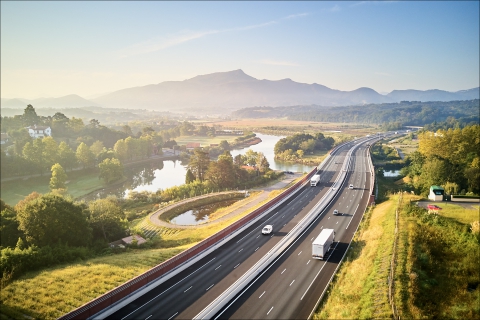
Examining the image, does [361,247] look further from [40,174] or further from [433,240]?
[40,174]

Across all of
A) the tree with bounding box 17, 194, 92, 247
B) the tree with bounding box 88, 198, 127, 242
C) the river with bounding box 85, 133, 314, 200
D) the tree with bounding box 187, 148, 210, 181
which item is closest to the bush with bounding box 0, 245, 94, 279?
the tree with bounding box 17, 194, 92, 247

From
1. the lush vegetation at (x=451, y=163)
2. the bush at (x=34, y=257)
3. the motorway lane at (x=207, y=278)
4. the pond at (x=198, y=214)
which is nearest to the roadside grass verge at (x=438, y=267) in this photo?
the motorway lane at (x=207, y=278)

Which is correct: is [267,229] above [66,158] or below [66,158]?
below

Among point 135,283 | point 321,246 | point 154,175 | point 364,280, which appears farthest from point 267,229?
point 154,175

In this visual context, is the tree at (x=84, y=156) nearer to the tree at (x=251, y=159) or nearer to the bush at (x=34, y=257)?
the tree at (x=251, y=159)

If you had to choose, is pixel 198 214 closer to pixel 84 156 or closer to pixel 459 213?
pixel 459 213

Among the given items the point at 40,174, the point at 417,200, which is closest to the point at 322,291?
the point at 417,200
